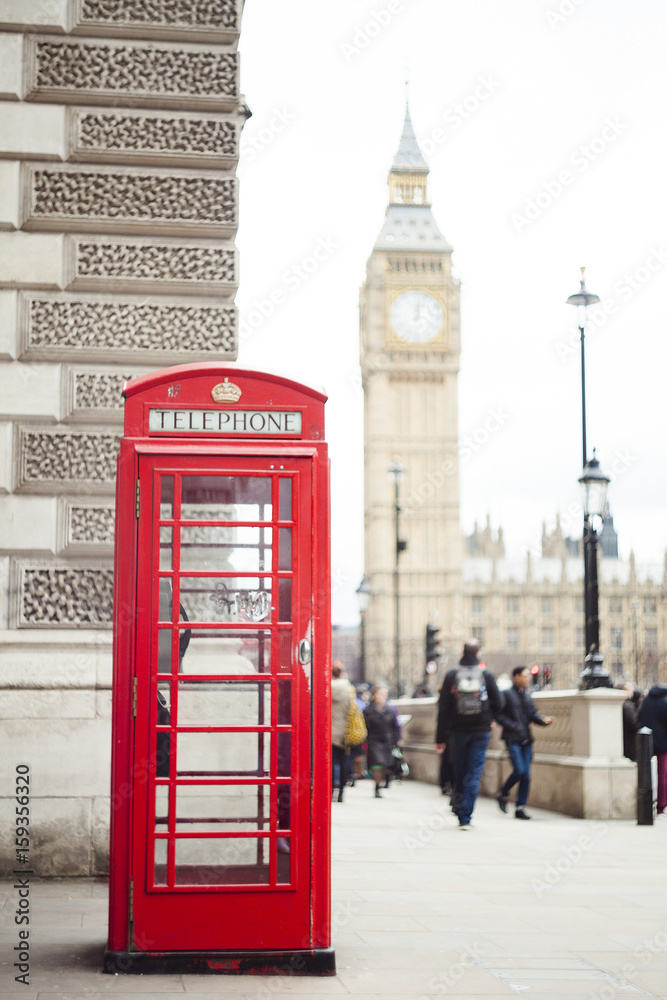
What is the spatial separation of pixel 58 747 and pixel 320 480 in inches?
114

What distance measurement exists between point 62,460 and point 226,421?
2550 mm

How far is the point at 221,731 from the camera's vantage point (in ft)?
16.5

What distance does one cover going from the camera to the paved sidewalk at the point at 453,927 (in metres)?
4.78

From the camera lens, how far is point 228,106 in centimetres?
794

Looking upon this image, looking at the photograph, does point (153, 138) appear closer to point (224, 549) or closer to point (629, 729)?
point (224, 549)

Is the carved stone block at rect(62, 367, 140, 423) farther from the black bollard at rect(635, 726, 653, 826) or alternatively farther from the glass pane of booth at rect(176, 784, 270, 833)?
the black bollard at rect(635, 726, 653, 826)

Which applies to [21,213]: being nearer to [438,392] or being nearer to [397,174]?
[438,392]

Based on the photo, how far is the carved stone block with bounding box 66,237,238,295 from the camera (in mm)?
7715

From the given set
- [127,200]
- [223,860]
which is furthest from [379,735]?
[223,860]

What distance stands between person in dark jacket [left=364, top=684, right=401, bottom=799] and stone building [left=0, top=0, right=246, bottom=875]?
904 cm

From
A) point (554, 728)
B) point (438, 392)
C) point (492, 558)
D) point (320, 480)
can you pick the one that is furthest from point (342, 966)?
point (492, 558)

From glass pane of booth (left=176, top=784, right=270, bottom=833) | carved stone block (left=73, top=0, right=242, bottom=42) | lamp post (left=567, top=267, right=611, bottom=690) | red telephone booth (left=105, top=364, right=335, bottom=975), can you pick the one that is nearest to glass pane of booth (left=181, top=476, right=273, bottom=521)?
red telephone booth (left=105, top=364, right=335, bottom=975)

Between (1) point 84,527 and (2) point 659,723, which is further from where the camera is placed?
(2) point 659,723

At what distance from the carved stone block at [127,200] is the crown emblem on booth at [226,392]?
2.87m
